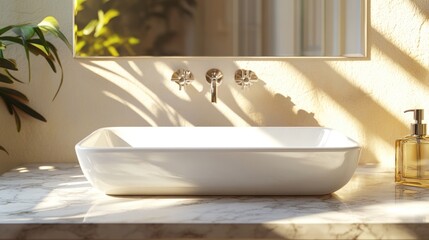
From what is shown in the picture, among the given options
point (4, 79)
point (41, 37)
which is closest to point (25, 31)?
point (41, 37)

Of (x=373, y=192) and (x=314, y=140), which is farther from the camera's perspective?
(x=314, y=140)

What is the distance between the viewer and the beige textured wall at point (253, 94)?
2.00 m

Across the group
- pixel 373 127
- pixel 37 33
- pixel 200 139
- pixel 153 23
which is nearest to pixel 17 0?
pixel 37 33

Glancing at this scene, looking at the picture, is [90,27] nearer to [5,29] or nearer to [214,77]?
[5,29]

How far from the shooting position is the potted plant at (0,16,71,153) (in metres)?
1.83

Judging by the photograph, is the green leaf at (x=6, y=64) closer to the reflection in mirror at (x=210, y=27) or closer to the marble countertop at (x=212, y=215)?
the reflection in mirror at (x=210, y=27)

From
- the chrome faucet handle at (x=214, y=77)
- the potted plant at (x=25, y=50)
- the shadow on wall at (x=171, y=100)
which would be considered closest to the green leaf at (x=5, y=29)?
the potted plant at (x=25, y=50)

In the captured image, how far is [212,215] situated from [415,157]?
64 cm

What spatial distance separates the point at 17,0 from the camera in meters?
1.99

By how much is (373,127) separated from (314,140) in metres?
0.25

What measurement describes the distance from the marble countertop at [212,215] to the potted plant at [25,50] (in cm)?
40

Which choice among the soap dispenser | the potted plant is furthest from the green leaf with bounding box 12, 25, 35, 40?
the soap dispenser

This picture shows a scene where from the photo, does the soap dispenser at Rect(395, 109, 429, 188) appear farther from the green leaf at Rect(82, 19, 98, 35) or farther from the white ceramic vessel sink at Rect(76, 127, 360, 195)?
the green leaf at Rect(82, 19, 98, 35)

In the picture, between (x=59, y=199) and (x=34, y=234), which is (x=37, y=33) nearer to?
(x=59, y=199)
